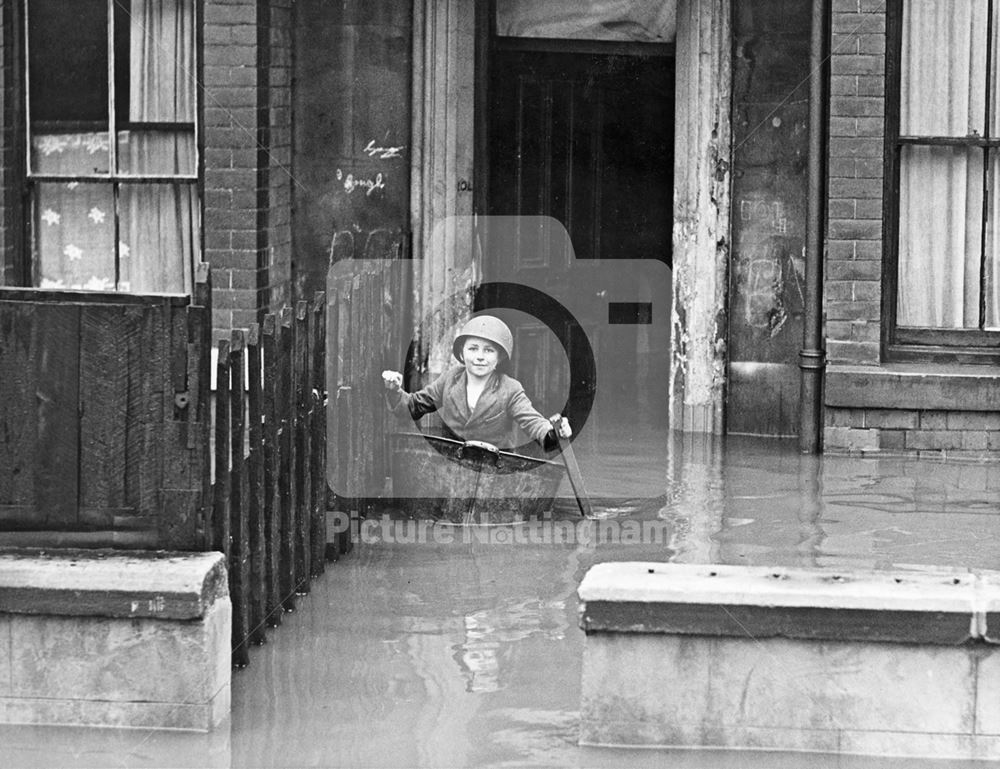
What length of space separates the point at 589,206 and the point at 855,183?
1959 millimetres

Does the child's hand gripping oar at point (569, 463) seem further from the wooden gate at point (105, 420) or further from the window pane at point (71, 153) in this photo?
the window pane at point (71, 153)

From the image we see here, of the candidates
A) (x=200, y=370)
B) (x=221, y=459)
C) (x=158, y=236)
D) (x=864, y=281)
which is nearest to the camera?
(x=200, y=370)

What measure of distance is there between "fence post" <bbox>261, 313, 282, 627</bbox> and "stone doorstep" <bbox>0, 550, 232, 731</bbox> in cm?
107

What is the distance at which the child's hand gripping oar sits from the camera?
8.53 m

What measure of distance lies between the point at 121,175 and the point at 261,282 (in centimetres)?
108

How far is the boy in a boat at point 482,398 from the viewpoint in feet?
28.7

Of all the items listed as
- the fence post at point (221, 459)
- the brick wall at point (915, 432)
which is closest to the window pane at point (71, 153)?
the fence post at point (221, 459)

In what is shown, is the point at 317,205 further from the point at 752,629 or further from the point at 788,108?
the point at 752,629

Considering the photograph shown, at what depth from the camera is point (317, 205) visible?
10961 millimetres

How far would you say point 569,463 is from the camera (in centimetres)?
869

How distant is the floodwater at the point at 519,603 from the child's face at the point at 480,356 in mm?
788

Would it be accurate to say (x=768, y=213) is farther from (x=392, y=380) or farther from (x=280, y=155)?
(x=392, y=380)

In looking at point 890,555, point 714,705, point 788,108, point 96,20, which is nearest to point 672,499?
point 890,555

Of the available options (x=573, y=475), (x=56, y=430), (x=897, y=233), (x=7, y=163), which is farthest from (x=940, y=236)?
(x=56, y=430)
